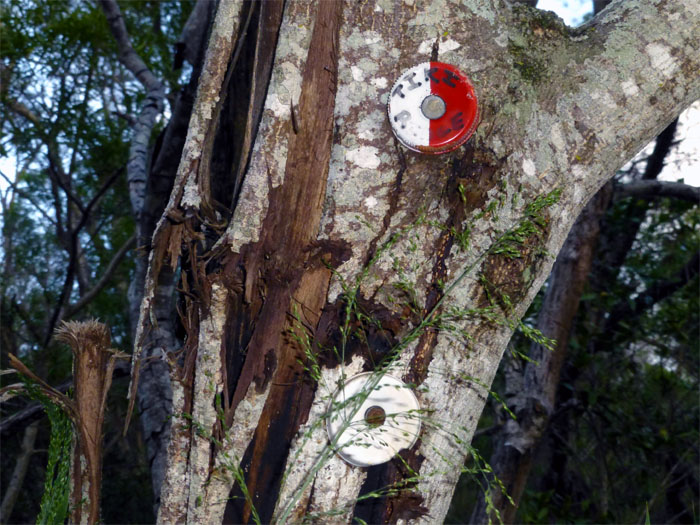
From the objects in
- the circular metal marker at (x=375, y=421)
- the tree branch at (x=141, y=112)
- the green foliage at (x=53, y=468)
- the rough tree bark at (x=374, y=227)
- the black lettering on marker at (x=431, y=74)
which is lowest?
the green foliage at (x=53, y=468)

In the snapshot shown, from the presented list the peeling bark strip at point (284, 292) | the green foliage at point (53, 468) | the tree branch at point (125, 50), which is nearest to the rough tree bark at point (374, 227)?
the peeling bark strip at point (284, 292)

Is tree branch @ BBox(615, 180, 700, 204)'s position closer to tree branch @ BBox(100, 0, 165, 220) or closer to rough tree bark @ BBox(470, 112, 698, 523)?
rough tree bark @ BBox(470, 112, 698, 523)

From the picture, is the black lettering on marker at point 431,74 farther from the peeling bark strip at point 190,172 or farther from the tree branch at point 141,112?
the tree branch at point 141,112

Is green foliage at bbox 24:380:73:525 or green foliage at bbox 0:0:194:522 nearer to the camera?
green foliage at bbox 24:380:73:525

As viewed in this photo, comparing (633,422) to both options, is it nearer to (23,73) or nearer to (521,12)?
(521,12)

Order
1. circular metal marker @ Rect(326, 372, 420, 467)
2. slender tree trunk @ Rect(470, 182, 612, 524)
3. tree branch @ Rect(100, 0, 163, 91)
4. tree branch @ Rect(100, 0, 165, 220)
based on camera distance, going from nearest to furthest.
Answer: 1. circular metal marker @ Rect(326, 372, 420, 467)
2. slender tree trunk @ Rect(470, 182, 612, 524)
3. tree branch @ Rect(100, 0, 165, 220)
4. tree branch @ Rect(100, 0, 163, 91)

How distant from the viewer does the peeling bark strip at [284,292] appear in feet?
3.69

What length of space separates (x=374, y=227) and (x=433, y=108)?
0.80 ft

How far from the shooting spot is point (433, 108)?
3.88 feet

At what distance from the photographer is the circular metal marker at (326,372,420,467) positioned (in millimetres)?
1078

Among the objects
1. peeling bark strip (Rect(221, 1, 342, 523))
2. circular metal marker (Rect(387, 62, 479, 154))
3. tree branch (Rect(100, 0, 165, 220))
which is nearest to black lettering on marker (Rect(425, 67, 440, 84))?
circular metal marker (Rect(387, 62, 479, 154))

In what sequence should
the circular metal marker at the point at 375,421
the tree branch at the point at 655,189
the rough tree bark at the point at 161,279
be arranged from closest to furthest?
the circular metal marker at the point at 375,421 < the rough tree bark at the point at 161,279 < the tree branch at the point at 655,189

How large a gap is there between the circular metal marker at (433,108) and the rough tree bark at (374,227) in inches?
1.3

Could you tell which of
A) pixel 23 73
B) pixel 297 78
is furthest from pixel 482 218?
pixel 23 73
